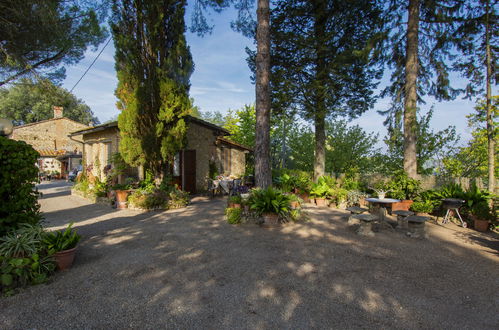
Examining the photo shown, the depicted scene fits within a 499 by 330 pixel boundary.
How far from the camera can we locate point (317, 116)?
11.8 metres

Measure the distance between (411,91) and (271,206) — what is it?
23.4ft

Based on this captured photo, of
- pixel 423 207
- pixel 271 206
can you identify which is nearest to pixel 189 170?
pixel 271 206

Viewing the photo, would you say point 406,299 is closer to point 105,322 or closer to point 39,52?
point 105,322

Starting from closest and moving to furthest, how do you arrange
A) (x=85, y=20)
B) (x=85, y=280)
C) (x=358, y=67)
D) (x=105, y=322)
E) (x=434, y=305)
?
(x=105, y=322) < (x=434, y=305) < (x=85, y=280) < (x=85, y=20) < (x=358, y=67)

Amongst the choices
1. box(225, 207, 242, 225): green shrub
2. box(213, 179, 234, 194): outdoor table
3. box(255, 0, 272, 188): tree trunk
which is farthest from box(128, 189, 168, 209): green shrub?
box(255, 0, 272, 188): tree trunk

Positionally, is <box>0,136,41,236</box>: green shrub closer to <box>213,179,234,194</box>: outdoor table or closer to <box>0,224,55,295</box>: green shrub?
<box>0,224,55,295</box>: green shrub

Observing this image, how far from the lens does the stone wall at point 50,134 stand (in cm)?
2609

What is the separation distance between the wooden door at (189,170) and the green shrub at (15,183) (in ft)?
25.5

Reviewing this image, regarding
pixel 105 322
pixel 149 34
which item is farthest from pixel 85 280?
pixel 149 34

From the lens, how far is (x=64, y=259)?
3660 millimetres

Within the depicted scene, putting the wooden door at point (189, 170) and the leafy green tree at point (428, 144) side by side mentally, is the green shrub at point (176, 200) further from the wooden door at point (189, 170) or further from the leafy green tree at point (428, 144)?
the leafy green tree at point (428, 144)

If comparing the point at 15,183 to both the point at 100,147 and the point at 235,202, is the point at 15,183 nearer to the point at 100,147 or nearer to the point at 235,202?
the point at 235,202

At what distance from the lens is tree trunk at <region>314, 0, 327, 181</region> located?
1098cm

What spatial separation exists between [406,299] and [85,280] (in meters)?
4.22
